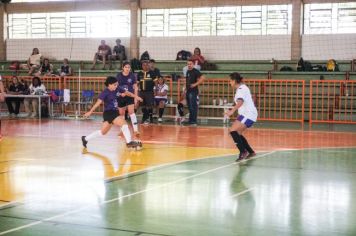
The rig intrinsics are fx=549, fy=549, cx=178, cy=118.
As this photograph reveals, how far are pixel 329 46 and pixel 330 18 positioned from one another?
126 cm

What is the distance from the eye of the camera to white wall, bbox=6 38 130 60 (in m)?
28.3

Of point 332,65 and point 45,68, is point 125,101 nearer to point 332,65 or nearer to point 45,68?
point 332,65

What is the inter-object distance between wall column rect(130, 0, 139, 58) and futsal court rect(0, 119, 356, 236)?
13.9m

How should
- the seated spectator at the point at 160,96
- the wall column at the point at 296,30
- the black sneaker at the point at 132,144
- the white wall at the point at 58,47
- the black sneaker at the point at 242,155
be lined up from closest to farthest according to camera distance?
1. the black sneaker at the point at 242,155
2. the black sneaker at the point at 132,144
3. the seated spectator at the point at 160,96
4. the wall column at the point at 296,30
5. the white wall at the point at 58,47

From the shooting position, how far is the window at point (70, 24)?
2792 cm

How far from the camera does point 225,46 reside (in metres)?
25.7

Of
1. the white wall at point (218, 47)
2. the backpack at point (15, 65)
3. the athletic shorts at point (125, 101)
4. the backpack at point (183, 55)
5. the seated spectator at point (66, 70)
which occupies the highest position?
the white wall at point (218, 47)

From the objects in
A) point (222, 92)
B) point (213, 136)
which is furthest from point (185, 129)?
point (222, 92)

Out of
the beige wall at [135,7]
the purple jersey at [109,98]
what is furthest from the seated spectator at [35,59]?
the purple jersey at [109,98]

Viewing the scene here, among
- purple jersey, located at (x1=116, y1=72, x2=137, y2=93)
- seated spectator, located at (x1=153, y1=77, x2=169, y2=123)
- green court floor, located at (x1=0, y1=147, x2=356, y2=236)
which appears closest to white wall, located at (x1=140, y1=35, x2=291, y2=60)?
seated spectator, located at (x1=153, y1=77, x2=169, y2=123)

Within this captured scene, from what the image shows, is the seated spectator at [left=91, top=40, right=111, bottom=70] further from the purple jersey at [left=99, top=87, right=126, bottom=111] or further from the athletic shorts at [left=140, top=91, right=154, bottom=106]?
the purple jersey at [left=99, top=87, right=126, bottom=111]

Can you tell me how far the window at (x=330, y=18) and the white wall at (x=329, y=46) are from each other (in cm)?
29

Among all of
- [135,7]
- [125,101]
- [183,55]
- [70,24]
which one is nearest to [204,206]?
[125,101]

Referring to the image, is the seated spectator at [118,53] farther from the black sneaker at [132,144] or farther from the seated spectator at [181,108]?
the black sneaker at [132,144]
